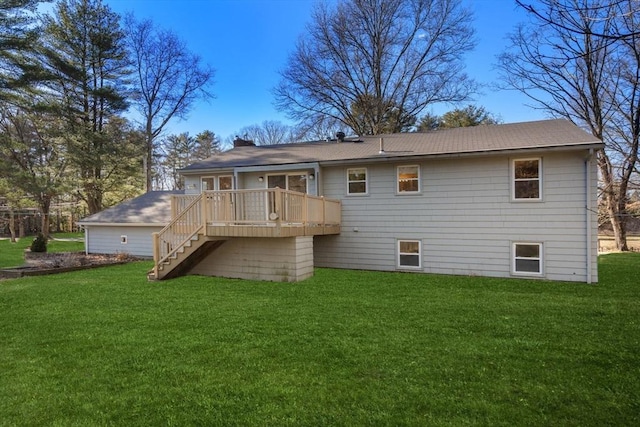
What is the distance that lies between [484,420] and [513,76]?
1984 cm

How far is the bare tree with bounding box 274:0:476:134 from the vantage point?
69.2 ft

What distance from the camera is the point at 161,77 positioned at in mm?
25609

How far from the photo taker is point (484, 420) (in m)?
3.00

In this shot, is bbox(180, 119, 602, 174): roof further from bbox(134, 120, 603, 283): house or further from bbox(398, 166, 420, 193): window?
bbox(398, 166, 420, 193): window

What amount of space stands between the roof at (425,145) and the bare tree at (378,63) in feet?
30.0

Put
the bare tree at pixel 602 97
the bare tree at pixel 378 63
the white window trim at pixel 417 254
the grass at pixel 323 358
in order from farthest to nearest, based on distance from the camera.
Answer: the bare tree at pixel 378 63
the bare tree at pixel 602 97
the white window trim at pixel 417 254
the grass at pixel 323 358

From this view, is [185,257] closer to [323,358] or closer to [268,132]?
[323,358]

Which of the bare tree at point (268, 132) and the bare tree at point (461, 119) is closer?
the bare tree at point (461, 119)

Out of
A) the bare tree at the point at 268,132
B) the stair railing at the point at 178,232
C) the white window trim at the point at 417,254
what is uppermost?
the bare tree at the point at 268,132

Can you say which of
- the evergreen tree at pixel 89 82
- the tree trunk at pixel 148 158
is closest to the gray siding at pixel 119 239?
the evergreen tree at pixel 89 82

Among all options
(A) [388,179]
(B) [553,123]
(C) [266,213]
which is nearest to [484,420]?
(C) [266,213]

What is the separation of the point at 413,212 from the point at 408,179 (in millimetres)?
1030

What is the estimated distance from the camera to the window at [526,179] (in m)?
9.73

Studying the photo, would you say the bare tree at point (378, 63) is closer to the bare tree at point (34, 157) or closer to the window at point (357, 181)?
the window at point (357, 181)
